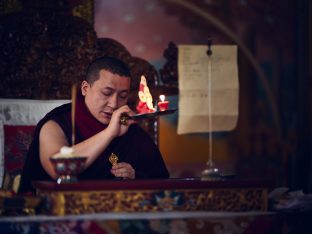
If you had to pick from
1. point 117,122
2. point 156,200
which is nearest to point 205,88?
point 117,122

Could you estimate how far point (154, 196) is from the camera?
10.1ft

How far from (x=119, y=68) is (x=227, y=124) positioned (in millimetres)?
1632

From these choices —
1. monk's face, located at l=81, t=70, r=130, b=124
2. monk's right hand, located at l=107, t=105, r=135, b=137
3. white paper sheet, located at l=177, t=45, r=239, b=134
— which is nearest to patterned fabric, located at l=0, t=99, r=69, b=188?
monk's face, located at l=81, t=70, r=130, b=124

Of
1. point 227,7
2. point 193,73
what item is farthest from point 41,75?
point 227,7

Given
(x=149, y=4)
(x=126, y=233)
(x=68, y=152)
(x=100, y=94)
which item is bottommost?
(x=126, y=233)

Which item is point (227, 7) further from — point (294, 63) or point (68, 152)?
point (68, 152)

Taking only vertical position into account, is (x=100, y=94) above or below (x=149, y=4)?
below

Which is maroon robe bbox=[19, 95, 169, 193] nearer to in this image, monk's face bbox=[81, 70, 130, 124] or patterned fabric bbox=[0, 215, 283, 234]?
monk's face bbox=[81, 70, 130, 124]

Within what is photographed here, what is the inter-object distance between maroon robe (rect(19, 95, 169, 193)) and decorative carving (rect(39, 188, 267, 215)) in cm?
50

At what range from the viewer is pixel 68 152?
3.05 meters

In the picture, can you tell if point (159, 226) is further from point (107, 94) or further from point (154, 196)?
point (107, 94)

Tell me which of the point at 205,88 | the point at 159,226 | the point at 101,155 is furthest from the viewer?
the point at 205,88

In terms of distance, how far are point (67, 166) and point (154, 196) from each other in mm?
336

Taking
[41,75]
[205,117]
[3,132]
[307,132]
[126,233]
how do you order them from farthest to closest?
[307,132], [205,117], [41,75], [3,132], [126,233]
